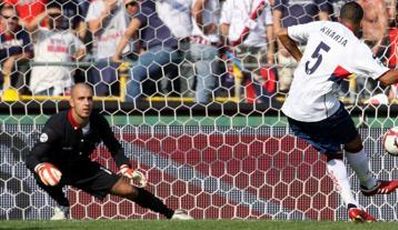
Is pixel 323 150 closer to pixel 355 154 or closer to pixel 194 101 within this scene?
pixel 355 154

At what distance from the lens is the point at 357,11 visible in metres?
11.4

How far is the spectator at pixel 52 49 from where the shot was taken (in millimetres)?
13695

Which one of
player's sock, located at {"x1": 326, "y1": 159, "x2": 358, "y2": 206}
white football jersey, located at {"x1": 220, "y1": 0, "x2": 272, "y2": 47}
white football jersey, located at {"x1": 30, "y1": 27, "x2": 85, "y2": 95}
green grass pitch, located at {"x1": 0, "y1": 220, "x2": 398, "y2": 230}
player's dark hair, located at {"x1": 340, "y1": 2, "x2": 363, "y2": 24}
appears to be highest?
player's dark hair, located at {"x1": 340, "y1": 2, "x2": 363, "y2": 24}

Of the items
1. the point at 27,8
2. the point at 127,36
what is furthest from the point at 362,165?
the point at 27,8

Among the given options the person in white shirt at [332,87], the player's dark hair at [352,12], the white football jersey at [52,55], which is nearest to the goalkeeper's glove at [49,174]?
the person in white shirt at [332,87]

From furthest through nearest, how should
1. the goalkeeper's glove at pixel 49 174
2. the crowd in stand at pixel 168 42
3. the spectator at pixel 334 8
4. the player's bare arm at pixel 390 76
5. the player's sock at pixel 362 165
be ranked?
the spectator at pixel 334 8
the crowd in stand at pixel 168 42
the player's sock at pixel 362 165
the goalkeeper's glove at pixel 49 174
the player's bare arm at pixel 390 76

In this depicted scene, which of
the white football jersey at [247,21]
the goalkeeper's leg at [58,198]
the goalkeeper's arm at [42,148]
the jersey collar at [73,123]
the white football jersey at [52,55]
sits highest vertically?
the white football jersey at [247,21]

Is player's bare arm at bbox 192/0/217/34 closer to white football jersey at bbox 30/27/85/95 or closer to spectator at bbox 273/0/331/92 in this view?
spectator at bbox 273/0/331/92

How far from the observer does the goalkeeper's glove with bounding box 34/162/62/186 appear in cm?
1127

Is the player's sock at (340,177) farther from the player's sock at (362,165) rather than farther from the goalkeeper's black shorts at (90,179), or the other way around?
the goalkeeper's black shorts at (90,179)

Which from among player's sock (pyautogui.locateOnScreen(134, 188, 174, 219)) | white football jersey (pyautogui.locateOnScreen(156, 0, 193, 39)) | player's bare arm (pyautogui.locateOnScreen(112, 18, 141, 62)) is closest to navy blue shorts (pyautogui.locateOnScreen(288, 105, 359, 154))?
player's sock (pyautogui.locateOnScreen(134, 188, 174, 219))

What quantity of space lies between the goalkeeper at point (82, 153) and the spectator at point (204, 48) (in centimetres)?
157

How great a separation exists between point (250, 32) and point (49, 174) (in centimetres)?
335

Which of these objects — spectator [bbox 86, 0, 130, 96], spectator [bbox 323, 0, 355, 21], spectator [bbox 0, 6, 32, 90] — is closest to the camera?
spectator [bbox 0, 6, 32, 90]
